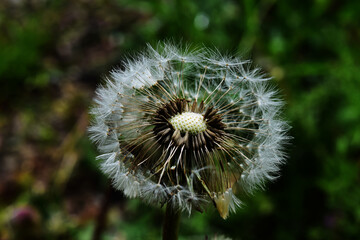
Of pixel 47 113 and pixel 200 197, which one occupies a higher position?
pixel 47 113

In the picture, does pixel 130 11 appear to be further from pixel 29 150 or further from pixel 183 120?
pixel 183 120

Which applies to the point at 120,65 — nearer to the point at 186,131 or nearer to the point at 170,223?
the point at 186,131

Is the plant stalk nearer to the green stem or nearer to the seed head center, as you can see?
the green stem

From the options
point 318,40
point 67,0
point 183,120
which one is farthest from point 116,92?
point 67,0

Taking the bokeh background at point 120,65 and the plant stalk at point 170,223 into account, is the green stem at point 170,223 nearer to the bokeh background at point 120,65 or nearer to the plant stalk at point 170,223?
the plant stalk at point 170,223

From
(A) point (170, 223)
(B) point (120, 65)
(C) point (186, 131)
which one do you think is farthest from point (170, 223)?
(B) point (120, 65)

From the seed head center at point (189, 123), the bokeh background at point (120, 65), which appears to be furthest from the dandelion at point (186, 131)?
the bokeh background at point (120, 65)
